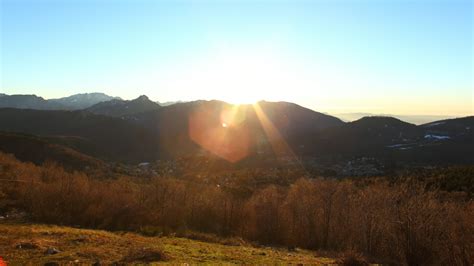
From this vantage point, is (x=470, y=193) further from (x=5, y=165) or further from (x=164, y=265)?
(x=5, y=165)

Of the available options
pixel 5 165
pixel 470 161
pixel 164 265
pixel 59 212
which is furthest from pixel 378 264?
pixel 470 161

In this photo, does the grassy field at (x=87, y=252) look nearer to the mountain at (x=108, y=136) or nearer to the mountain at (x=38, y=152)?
the mountain at (x=38, y=152)

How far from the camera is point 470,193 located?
47781 millimetres

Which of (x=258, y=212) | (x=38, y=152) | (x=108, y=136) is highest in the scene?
(x=108, y=136)

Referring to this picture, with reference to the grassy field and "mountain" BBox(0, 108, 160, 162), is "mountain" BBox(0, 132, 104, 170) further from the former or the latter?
the grassy field

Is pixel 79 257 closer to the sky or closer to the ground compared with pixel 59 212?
closer to the sky

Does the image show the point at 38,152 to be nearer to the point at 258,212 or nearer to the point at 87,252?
the point at 258,212

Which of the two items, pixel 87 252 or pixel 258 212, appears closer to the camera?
pixel 87 252

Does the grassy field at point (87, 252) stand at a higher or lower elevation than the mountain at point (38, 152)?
higher

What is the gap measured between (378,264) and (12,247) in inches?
636

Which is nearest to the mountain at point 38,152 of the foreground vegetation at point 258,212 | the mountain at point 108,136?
the mountain at point 108,136

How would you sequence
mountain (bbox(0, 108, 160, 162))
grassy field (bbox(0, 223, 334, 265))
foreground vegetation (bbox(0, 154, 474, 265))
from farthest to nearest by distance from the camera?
mountain (bbox(0, 108, 160, 162)) < foreground vegetation (bbox(0, 154, 474, 265)) < grassy field (bbox(0, 223, 334, 265))

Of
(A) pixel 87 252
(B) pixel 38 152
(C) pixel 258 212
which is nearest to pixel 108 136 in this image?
(B) pixel 38 152

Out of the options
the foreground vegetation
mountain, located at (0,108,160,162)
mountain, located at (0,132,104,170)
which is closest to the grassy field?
the foreground vegetation
